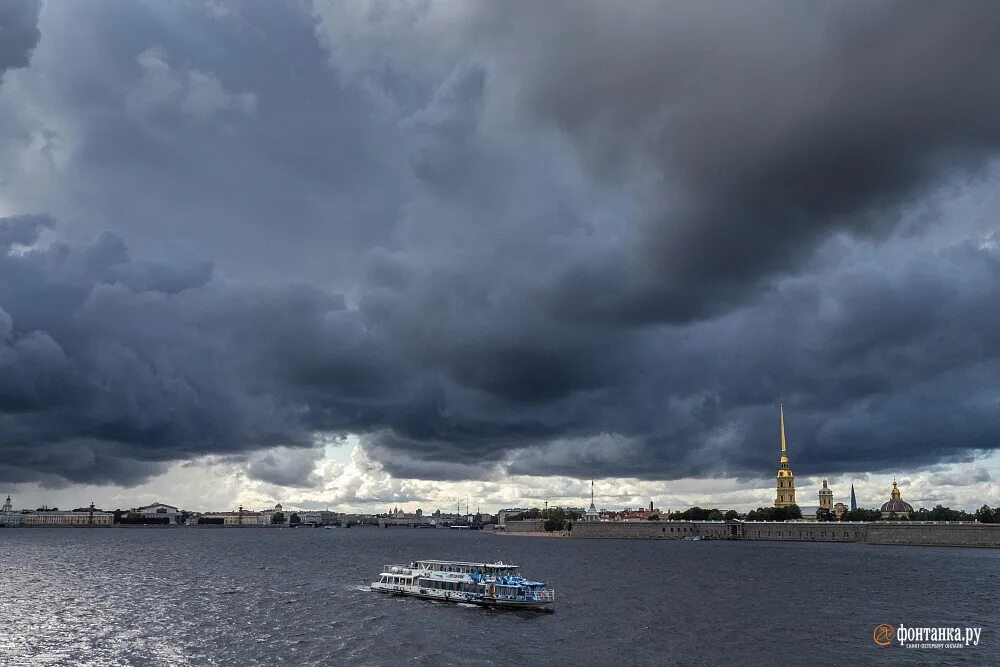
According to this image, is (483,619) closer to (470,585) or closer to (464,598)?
(464,598)

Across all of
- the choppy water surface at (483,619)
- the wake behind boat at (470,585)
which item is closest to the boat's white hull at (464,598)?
the wake behind boat at (470,585)

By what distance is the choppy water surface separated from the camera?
56781 millimetres

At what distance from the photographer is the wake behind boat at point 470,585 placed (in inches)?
3243

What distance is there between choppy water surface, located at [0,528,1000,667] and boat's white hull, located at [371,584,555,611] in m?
2.38

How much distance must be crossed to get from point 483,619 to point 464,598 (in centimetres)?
1210

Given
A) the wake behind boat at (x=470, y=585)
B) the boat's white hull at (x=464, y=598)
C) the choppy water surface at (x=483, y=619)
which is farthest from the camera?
the wake behind boat at (x=470, y=585)

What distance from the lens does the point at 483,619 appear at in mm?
75812

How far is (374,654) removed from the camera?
2260 inches

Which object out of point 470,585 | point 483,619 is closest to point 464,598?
point 470,585

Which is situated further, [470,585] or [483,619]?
[470,585]

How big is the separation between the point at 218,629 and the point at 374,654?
17405 millimetres

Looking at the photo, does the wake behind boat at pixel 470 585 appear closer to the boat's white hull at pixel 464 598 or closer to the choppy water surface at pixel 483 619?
the boat's white hull at pixel 464 598

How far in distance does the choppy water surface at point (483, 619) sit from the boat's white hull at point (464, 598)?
7.82 feet

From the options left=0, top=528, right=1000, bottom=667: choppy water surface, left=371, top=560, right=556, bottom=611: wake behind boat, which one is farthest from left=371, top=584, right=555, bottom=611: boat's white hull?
left=0, top=528, right=1000, bottom=667: choppy water surface
